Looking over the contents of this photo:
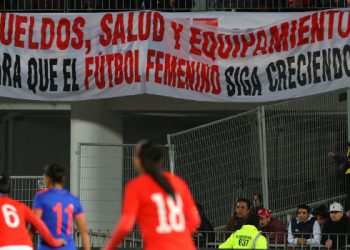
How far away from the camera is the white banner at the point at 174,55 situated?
19812 mm

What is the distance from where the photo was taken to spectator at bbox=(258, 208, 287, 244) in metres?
17.3

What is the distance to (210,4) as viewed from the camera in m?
21.9

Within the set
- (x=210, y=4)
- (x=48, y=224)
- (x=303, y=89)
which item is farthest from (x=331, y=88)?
(x=48, y=224)

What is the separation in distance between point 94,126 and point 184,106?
1.68 meters

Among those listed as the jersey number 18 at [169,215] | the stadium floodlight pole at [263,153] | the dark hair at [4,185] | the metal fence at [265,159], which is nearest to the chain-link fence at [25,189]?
the metal fence at [265,159]

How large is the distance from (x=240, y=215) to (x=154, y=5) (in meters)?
6.00

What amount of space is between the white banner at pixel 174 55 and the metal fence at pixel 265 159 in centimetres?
48

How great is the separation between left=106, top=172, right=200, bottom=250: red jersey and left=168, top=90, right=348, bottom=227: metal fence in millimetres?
10598

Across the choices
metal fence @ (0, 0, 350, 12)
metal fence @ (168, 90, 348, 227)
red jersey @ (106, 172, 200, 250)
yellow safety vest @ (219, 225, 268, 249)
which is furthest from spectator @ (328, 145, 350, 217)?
red jersey @ (106, 172, 200, 250)

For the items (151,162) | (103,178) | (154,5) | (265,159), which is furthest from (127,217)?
(154,5)

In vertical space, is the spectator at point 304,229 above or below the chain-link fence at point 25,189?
below

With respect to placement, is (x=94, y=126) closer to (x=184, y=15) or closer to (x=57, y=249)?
(x=184, y=15)

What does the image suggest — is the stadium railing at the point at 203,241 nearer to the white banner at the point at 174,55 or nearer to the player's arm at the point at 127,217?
the white banner at the point at 174,55

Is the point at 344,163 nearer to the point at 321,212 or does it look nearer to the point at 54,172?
the point at 321,212
